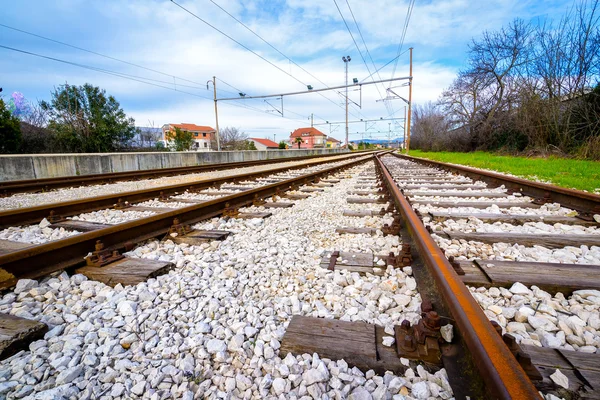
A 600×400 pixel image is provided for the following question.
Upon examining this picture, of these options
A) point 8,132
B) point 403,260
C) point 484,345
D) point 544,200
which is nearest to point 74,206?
point 403,260

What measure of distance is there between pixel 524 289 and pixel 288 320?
55.0 inches

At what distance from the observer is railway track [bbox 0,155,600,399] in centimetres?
120

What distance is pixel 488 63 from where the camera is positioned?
23.7 meters

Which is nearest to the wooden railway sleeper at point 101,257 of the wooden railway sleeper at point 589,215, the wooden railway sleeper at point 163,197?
the wooden railway sleeper at point 163,197

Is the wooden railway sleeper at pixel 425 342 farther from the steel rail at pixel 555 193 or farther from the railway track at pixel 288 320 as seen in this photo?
the steel rail at pixel 555 193

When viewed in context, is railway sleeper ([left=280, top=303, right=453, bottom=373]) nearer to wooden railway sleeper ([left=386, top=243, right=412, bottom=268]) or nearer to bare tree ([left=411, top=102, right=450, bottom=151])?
wooden railway sleeper ([left=386, top=243, right=412, bottom=268])

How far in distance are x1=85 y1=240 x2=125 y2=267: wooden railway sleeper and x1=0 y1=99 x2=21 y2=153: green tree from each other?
2827cm

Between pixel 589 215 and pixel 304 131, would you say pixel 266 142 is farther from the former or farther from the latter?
pixel 589 215

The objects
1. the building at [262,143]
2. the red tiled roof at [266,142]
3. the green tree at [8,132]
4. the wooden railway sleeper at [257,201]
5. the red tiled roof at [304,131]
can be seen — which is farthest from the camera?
the red tiled roof at [304,131]

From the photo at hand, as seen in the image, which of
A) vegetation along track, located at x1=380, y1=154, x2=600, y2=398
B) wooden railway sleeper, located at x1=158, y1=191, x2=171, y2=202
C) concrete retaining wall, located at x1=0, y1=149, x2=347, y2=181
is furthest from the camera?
concrete retaining wall, located at x1=0, y1=149, x2=347, y2=181

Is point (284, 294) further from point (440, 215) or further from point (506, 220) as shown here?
point (506, 220)

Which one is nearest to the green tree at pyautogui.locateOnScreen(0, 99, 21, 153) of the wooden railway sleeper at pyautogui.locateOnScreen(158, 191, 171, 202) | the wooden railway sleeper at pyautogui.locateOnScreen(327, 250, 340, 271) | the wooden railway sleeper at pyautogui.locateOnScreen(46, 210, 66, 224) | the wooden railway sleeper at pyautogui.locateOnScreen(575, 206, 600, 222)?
the wooden railway sleeper at pyautogui.locateOnScreen(158, 191, 171, 202)

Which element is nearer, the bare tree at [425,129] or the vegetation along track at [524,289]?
the vegetation along track at [524,289]

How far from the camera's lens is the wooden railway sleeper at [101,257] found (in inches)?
94.0
